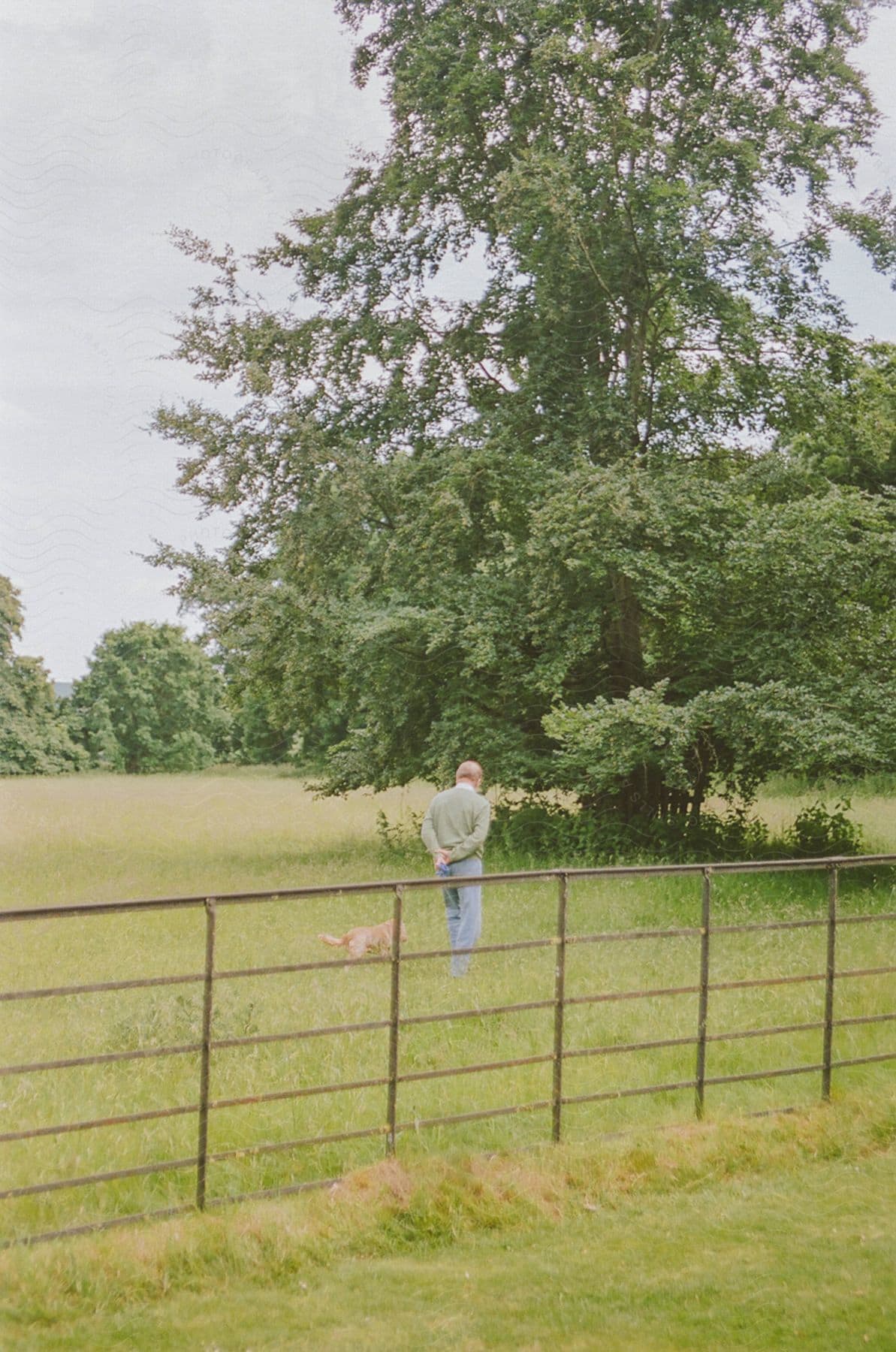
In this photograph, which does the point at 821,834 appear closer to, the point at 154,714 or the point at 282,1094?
the point at 282,1094

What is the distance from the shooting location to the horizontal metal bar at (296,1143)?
5.98m

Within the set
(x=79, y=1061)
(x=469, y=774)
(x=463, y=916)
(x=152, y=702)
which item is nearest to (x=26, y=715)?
(x=152, y=702)

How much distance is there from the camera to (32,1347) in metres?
4.65

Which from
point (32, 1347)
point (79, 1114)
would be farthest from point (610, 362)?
point (32, 1347)

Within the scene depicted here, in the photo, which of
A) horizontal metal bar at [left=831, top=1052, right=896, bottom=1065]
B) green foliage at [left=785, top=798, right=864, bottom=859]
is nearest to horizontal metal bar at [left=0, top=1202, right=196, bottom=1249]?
horizontal metal bar at [left=831, top=1052, right=896, bottom=1065]

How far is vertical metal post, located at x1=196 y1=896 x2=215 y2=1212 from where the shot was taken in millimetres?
5730

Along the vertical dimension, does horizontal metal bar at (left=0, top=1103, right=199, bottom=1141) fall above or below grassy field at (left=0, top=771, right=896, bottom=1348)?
above

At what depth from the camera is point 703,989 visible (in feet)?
24.1

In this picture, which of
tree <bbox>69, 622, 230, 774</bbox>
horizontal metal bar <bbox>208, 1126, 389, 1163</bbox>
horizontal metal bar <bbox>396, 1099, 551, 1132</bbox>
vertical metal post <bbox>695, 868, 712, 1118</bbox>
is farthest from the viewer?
tree <bbox>69, 622, 230, 774</bbox>

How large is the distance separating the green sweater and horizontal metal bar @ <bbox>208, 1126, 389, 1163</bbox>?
444 centimetres

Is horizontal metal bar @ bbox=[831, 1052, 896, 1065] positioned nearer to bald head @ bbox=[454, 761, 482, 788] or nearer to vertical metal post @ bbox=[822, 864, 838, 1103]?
vertical metal post @ bbox=[822, 864, 838, 1103]

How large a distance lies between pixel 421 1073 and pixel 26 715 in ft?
118

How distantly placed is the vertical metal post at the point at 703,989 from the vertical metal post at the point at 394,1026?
5.86 feet

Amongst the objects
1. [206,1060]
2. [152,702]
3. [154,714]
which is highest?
[152,702]
